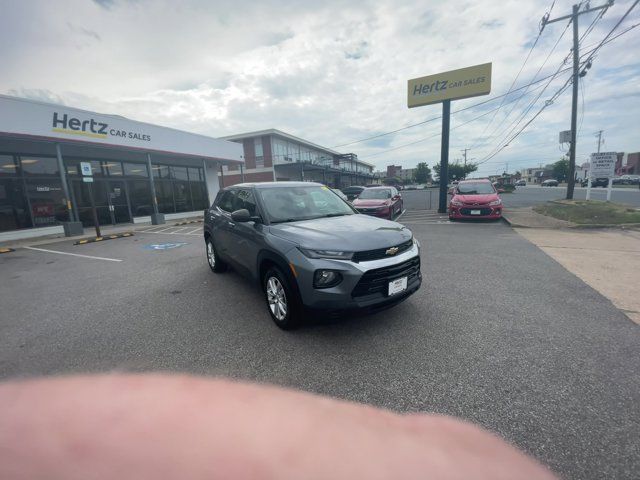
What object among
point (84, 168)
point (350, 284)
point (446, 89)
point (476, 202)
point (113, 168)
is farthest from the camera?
point (113, 168)

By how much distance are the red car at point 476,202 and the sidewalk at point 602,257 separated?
160 centimetres

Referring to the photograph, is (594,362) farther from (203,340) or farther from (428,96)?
(428,96)

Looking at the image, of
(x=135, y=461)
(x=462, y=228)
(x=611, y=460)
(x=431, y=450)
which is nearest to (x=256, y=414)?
(x=135, y=461)

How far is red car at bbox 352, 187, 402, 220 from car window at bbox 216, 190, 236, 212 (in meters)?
6.48

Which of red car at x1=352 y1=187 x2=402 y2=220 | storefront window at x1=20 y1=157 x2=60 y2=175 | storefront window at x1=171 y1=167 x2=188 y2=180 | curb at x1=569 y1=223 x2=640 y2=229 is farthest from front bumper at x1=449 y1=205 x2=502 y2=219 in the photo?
storefront window at x1=20 y1=157 x2=60 y2=175

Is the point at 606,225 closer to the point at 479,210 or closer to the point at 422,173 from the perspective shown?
the point at 479,210

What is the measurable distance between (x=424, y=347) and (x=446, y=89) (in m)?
15.9

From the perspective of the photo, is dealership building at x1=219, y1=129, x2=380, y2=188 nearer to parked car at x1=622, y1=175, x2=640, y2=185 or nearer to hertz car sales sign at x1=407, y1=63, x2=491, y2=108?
hertz car sales sign at x1=407, y1=63, x2=491, y2=108

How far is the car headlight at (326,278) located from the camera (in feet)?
9.52

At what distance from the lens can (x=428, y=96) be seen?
15.5 meters

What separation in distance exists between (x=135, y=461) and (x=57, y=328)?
9.69 feet

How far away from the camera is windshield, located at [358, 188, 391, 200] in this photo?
13.1 m

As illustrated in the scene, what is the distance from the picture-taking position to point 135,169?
16.2 metres

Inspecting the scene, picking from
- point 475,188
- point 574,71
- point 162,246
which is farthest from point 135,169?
point 574,71
